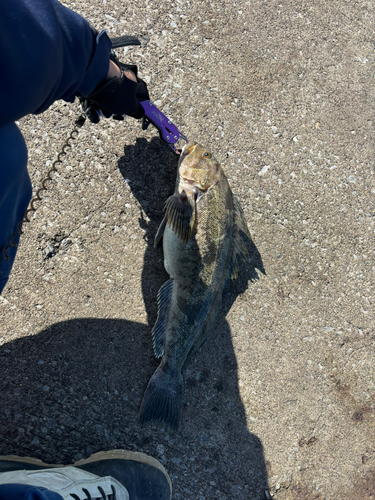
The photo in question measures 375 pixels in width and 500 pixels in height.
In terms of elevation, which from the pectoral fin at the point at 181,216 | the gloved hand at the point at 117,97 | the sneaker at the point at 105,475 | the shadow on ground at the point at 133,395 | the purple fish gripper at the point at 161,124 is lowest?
the sneaker at the point at 105,475

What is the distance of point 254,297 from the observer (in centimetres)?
311

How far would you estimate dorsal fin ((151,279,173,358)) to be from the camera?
2.80 metres

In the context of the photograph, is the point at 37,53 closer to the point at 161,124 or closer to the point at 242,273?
the point at 161,124

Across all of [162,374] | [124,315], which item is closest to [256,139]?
[124,315]

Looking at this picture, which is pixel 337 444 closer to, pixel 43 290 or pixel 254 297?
pixel 254 297

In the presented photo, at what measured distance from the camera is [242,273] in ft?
10.2

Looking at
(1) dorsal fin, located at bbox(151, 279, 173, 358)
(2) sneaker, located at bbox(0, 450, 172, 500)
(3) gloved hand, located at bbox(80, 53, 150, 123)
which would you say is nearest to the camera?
(3) gloved hand, located at bbox(80, 53, 150, 123)

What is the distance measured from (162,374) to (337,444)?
1.89 metres

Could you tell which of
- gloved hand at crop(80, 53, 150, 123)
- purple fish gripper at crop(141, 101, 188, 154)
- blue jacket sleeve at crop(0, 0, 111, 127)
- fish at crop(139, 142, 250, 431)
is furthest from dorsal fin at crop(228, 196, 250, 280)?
blue jacket sleeve at crop(0, 0, 111, 127)

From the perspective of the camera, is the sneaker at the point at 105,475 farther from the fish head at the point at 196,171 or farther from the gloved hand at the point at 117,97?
the gloved hand at the point at 117,97

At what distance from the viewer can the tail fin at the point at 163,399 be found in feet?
9.09

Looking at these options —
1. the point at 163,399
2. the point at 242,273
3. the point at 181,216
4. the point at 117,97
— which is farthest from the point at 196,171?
the point at 163,399

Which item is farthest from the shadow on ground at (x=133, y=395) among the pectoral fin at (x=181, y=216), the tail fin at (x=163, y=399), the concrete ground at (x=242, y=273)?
the pectoral fin at (x=181, y=216)

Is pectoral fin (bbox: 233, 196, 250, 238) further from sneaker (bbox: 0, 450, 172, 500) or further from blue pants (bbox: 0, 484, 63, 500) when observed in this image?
blue pants (bbox: 0, 484, 63, 500)
